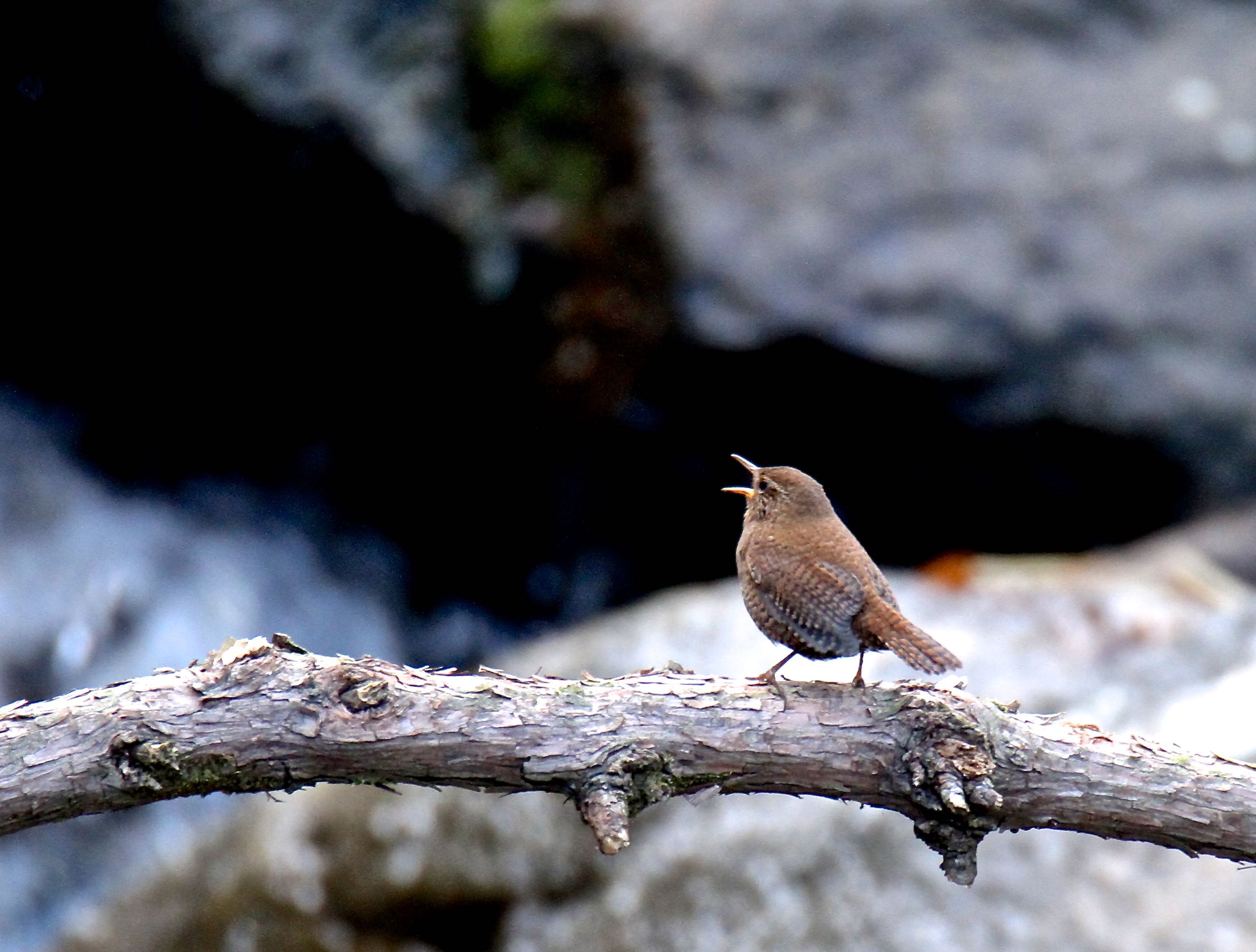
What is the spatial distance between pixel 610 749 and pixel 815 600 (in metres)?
1.05

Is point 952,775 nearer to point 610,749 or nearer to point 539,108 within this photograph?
point 610,749

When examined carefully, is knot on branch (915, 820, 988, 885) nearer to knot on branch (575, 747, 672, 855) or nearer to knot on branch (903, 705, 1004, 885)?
knot on branch (903, 705, 1004, 885)

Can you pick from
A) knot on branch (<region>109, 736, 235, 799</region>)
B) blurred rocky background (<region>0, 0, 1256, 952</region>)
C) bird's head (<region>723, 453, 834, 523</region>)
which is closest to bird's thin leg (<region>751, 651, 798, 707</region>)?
bird's head (<region>723, 453, 834, 523</region>)

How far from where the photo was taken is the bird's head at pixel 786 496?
4.32 metres

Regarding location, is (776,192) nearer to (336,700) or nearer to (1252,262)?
(1252,262)

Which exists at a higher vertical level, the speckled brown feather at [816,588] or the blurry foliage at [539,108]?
the blurry foliage at [539,108]


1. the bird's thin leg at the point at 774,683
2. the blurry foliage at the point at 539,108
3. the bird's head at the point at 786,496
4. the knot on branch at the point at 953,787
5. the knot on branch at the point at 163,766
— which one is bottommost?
the knot on branch at the point at 163,766

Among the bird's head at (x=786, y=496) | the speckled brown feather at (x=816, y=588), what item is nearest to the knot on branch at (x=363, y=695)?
the speckled brown feather at (x=816, y=588)

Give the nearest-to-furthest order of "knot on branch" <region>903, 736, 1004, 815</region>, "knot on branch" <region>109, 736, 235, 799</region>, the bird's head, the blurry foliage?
"knot on branch" <region>109, 736, 235, 799</region> < "knot on branch" <region>903, 736, 1004, 815</region> < the bird's head < the blurry foliage

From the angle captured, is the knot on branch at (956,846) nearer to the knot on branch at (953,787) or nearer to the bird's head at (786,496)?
the knot on branch at (953,787)

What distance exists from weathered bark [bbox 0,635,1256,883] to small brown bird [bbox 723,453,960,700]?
24cm

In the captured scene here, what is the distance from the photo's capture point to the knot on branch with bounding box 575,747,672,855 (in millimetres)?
2814

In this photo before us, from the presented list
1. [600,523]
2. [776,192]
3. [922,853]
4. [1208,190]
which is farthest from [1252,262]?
[922,853]

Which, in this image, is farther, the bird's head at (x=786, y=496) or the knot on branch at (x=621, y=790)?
the bird's head at (x=786, y=496)
